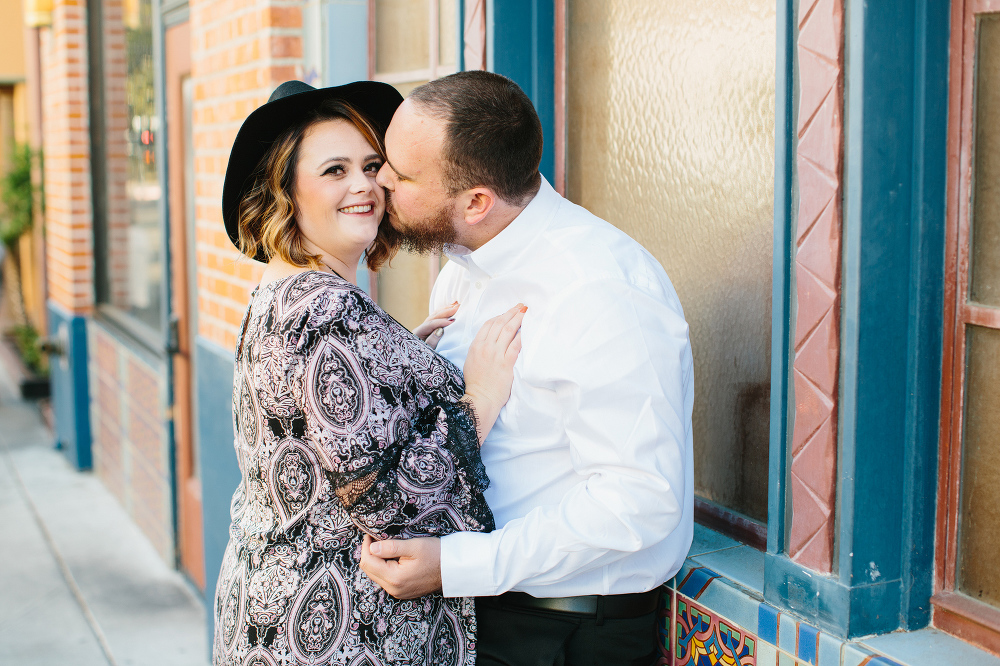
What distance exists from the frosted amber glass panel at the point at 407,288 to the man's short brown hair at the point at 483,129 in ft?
4.30

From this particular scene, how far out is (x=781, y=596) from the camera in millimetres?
1834

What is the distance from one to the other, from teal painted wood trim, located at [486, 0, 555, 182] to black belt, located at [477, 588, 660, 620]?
4.03ft

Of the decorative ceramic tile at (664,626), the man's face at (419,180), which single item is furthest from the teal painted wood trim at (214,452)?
the decorative ceramic tile at (664,626)

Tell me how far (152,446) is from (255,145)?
4.12 meters

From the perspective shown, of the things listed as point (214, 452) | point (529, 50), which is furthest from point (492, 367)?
point (214, 452)

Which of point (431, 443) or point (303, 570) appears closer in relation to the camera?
point (431, 443)

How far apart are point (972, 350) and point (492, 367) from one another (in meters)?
0.88

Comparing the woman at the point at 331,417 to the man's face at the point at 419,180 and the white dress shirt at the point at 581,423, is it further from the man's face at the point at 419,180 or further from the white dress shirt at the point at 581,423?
the man's face at the point at 419,180

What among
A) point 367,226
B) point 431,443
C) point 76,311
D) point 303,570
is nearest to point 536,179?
point 367,226

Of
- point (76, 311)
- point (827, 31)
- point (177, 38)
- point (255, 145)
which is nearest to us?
point (827, 31)

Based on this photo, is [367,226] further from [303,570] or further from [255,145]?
[303,570]

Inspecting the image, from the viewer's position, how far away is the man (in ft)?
5.69

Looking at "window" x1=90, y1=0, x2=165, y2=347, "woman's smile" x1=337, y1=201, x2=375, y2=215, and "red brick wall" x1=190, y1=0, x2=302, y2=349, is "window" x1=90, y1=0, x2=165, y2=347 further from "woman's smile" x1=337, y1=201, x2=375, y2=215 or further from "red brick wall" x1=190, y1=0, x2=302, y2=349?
"woman's smile" x1=337, y1=201, x2=375, y2=215

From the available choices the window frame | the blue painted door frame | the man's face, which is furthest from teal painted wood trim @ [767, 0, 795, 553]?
the window frame
